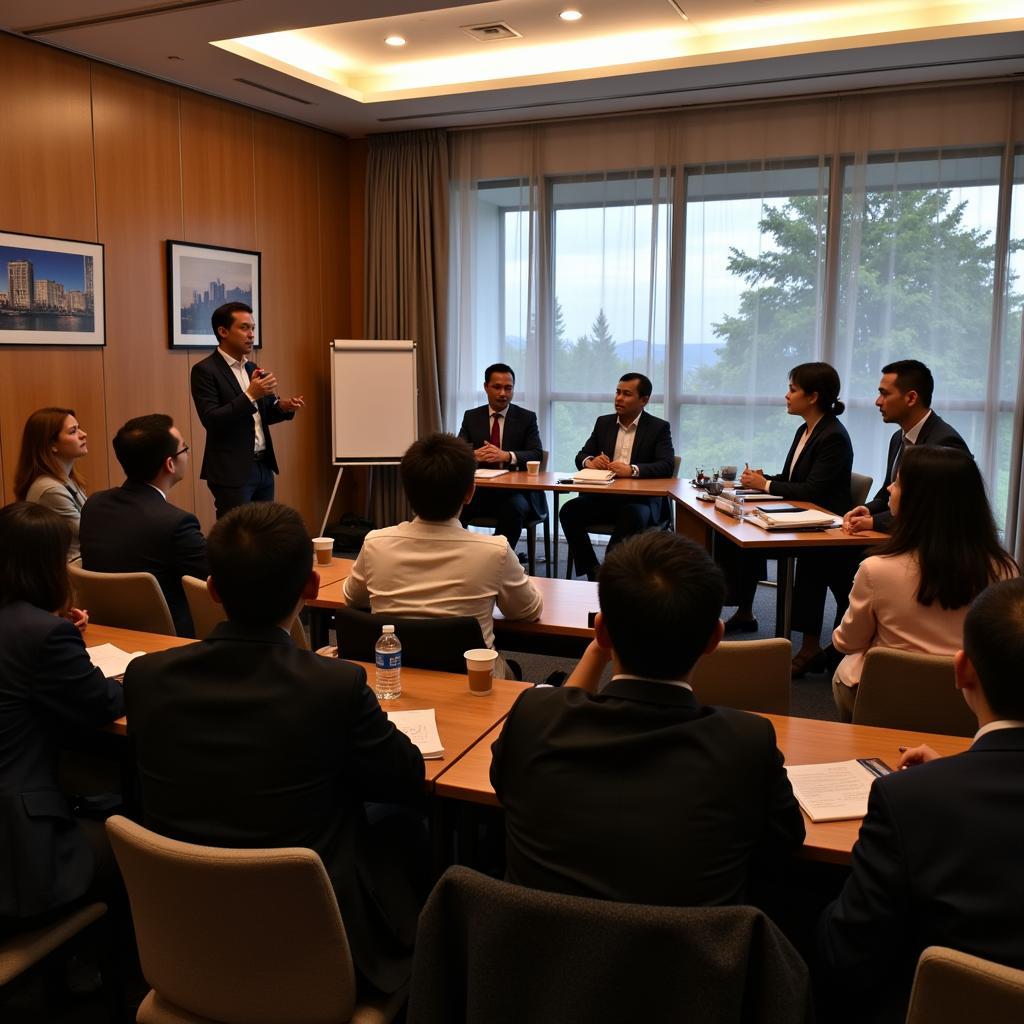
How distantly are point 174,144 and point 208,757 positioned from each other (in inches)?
219

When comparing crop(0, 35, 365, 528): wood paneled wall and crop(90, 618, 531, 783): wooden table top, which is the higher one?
crop(0, 35, 365, 528): wood paneled wall

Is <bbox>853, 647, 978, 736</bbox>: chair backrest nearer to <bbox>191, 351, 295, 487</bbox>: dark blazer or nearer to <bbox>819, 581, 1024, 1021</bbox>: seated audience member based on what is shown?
<bbox>819, 581, 1024, 1021</bbox>: seated audience member

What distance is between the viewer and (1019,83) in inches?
231

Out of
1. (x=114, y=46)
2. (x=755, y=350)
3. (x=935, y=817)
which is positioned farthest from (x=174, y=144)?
(x=935, y=817)

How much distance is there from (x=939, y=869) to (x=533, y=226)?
658 centimetres

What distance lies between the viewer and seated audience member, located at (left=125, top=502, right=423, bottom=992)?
157cm

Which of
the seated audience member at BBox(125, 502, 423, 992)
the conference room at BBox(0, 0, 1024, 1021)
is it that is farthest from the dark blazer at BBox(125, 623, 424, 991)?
the conference room at BBox(0, 0, 1024, 1021)

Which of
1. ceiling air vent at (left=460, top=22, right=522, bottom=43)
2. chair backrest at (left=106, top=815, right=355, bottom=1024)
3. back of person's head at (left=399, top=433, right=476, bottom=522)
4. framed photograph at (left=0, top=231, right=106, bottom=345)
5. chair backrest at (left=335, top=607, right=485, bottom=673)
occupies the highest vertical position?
ceiling air vent at (left=460, top=22, right=522, bottom=43)

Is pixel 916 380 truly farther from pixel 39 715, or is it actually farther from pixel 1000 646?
pixel 39 715

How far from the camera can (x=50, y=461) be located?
3.76 meters

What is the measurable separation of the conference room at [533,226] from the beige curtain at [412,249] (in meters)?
0.02

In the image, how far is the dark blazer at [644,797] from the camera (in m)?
1.32

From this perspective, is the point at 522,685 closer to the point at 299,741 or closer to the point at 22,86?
the point at 299,741

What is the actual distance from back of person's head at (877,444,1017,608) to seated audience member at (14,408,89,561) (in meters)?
3.02
